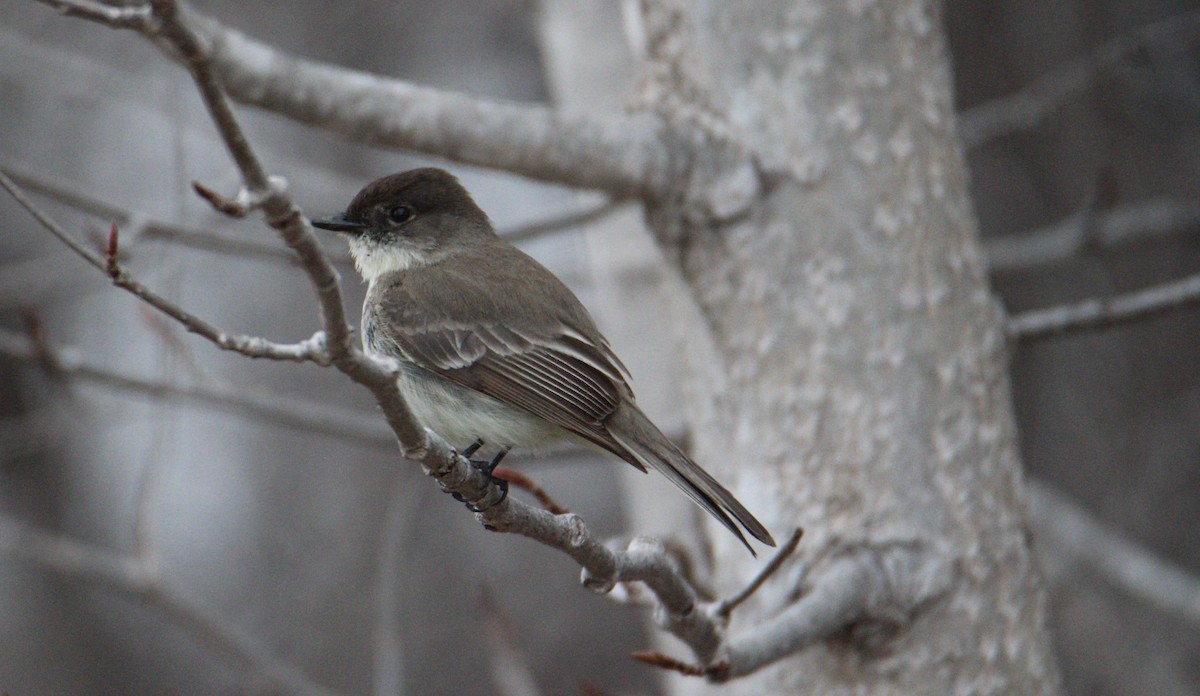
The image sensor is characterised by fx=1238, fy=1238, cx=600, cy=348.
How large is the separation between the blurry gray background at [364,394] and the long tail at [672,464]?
149cm

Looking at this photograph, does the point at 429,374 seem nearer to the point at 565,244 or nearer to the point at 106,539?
the point at 565,244

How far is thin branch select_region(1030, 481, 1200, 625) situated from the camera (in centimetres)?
469

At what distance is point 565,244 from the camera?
8.05 m

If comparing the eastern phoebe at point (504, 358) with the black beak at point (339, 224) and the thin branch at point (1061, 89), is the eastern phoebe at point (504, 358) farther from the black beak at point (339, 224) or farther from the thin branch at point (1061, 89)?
the thin branch at point (1061, 89)

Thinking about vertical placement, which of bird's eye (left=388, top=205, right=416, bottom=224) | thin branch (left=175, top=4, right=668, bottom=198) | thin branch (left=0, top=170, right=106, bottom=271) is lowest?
bird's eye (left=388, top=205, right=416, bottom=224)

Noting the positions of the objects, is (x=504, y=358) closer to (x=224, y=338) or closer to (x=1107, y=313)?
(x=224, y=338)

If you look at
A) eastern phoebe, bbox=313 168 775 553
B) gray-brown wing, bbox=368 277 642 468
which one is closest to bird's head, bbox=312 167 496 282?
eastern phoebe, bbox=313 168 775 553

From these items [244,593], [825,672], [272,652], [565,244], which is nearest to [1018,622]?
[825,672]

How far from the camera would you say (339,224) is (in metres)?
3.16

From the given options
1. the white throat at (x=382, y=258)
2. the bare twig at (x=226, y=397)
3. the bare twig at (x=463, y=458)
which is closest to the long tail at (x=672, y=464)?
the bare twig at (x=463, y=458)

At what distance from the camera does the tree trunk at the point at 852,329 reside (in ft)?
10.1

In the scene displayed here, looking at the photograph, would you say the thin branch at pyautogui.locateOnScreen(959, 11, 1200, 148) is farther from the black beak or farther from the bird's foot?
the bird's foot

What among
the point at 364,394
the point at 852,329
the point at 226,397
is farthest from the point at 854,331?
the point at 364,394

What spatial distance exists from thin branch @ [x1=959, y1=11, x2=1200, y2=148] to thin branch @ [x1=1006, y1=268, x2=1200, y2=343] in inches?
46.8
